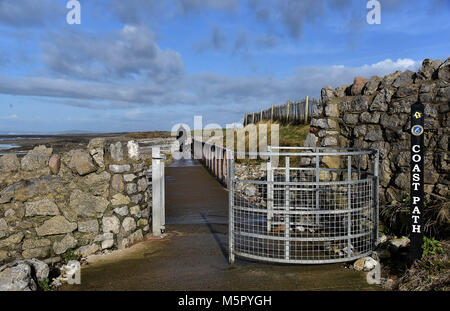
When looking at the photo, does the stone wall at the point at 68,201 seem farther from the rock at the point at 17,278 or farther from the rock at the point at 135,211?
the rock at the point at 17,278

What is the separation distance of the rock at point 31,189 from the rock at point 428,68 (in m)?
6.83

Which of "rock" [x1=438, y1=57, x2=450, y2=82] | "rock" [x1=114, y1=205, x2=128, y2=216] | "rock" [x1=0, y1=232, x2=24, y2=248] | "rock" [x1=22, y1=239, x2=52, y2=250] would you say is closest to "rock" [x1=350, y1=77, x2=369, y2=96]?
"rock" [x1=438, y1=57, x2=450, y2=82]

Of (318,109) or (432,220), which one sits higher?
(318,109)

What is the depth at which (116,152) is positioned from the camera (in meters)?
6.52

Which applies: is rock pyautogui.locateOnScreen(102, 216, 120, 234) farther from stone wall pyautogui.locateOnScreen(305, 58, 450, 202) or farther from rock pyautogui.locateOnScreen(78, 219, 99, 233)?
stone wall pyautogui.locateOnScreen(305, 58, 450, 202)

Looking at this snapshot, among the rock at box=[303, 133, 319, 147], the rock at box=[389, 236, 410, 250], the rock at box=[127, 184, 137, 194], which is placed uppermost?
the rock at box=[303, 133, 319, 147]

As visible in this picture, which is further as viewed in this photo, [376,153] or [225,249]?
[225,249]

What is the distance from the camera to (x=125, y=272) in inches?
212

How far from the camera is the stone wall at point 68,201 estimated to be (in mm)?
5797

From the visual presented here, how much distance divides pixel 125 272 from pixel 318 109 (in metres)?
6.13

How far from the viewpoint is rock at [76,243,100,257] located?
6.04 metres

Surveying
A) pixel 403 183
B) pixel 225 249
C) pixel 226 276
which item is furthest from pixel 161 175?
pixel 403 183
